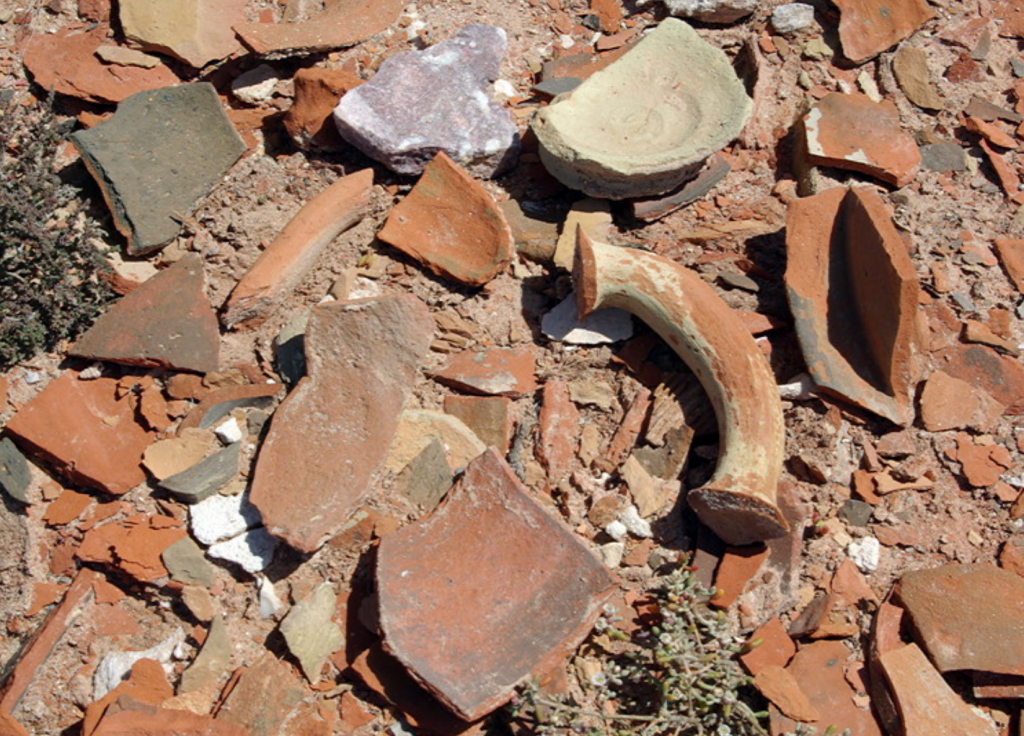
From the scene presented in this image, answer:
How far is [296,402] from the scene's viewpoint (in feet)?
7.82

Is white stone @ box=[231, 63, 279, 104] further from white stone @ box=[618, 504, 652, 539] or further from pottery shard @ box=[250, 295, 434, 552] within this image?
white stone @ box=[618, 504, 652, 539]

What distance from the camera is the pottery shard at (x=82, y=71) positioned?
9.84 ft

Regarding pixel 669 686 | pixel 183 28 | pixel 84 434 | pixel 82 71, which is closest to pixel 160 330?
pixel 84 434

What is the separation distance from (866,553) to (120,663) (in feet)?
5.77

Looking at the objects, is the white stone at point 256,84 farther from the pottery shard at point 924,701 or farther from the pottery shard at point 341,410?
the pottery shard at point 924,701

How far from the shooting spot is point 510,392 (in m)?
2.47

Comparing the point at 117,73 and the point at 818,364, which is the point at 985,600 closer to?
the point at 818,364

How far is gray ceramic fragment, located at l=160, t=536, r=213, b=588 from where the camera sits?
2.25m

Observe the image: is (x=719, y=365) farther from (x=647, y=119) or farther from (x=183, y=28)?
(x=183, y=28)

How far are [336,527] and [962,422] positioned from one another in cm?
159

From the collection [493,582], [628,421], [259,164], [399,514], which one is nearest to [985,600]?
[628,421]

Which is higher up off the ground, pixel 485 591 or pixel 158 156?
pixel 158 156

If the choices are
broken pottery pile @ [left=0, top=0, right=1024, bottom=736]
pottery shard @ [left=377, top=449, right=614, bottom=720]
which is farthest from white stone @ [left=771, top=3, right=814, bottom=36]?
pottery shard @ [left=377, top=449, right=614, bottom=720]

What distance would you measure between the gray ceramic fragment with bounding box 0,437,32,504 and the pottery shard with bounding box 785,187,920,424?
1.99m
